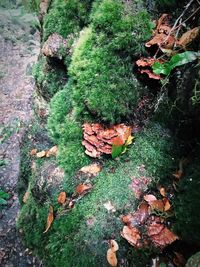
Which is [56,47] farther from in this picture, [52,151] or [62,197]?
[62,197]

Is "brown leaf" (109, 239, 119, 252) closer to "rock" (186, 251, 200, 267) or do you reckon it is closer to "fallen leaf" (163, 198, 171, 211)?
"fallen leaf" (163, 198, 171, 211)

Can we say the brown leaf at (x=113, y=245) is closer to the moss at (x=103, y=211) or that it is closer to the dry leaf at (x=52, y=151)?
the moss at (x=103, y=211)

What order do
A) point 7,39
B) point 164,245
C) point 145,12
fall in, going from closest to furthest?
point 164,245, point 145,12, point 7,39

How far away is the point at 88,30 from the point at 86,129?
1.35 m

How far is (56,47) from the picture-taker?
413 cm

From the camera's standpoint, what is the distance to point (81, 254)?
9.12 ft

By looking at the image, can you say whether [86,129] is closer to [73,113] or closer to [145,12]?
[73,113]

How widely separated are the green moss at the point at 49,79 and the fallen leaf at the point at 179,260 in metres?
3.03

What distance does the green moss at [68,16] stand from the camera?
3.99 m

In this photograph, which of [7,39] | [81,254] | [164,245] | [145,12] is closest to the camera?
[164,245]

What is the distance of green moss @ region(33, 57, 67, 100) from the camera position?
14.7 feet

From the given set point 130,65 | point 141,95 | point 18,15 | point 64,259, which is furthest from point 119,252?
point 18,15

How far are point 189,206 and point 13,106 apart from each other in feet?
28.8

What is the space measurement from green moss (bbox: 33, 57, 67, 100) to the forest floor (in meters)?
0.88
